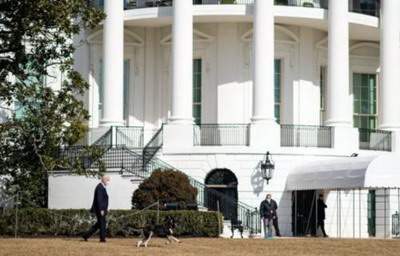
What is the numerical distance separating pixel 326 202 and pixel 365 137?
4443 millimetres

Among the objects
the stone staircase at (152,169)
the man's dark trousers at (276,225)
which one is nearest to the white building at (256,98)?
the stone staircase at (152,169)

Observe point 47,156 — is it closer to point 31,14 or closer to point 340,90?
point 31,14

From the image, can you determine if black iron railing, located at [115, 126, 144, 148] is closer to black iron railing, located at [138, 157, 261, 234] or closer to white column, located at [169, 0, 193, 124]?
white column, located at [169, 0, 193, 124]

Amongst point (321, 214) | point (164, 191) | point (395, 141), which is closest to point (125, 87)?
point (164, 191)

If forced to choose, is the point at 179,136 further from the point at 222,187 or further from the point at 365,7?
the point at 365,7

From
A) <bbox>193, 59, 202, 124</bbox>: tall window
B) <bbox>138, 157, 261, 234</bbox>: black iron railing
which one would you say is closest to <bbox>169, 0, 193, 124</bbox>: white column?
<bbox>138, 157, 261, 234</bbox>: black iron railing

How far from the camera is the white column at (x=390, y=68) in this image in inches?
2133

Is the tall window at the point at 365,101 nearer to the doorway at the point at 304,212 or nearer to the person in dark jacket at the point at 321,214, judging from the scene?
the doorway at the point at 304,212

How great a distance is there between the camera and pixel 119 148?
5019cm

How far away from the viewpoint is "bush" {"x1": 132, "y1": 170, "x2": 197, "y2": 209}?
45.4m

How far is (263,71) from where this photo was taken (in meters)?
51.3

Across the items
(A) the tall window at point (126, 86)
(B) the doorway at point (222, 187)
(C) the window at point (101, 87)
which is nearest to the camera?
(B) the doorway at point (222, 187)

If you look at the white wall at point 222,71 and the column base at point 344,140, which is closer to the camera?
the column base at point 344,140

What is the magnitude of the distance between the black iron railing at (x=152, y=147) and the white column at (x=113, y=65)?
68.3 inches
